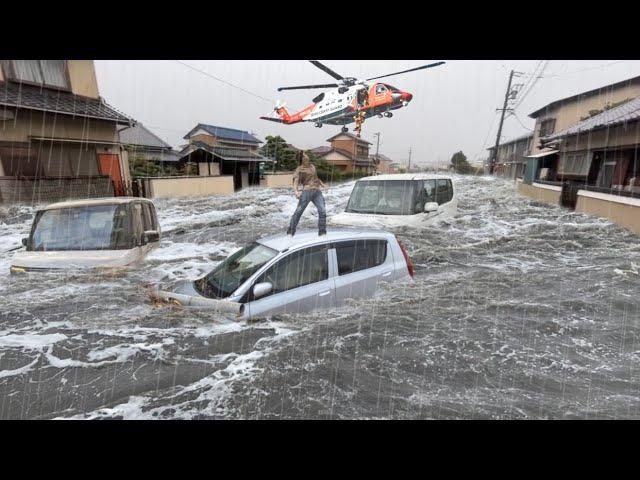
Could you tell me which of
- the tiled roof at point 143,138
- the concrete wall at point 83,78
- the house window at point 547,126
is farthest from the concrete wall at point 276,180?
the house window at point 547,126

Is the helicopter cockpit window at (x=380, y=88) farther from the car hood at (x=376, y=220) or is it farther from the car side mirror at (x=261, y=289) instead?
the car side mirror at (x=261, y=289)

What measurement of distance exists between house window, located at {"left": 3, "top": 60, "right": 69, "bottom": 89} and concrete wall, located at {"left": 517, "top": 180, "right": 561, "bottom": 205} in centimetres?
1917

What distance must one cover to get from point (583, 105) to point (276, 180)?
84.3 ft

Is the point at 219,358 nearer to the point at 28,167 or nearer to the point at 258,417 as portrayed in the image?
the point at 258,417

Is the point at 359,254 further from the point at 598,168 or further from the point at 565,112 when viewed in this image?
the point at 565,112

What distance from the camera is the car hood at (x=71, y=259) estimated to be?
4.82 meters

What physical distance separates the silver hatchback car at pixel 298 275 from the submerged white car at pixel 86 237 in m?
1.17

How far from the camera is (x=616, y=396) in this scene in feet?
8.61

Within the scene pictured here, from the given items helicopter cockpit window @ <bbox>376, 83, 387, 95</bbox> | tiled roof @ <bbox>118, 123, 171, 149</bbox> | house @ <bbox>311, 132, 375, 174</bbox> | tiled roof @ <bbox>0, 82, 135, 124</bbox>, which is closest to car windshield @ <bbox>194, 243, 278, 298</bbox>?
helicopter cockpit window @ <bbox>376, 83, 387, 95</bbox>

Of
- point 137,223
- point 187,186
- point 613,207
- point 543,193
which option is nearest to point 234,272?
point 137,223

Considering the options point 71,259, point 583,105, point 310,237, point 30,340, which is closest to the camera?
point 30,340

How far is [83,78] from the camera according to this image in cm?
1352

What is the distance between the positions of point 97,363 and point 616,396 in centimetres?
433

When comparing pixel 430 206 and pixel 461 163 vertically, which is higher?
pixel 461 163
